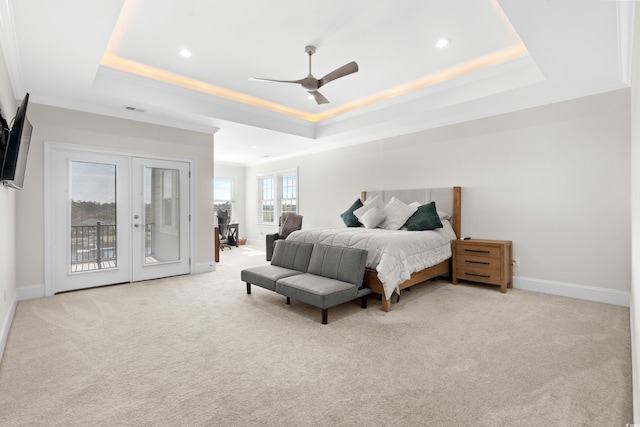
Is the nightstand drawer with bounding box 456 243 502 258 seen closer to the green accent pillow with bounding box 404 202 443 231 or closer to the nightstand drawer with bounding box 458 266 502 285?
the nightstand drawer with bounding box 458 266 502 285

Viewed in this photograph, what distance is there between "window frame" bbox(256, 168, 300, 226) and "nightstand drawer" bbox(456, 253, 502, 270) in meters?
4.45

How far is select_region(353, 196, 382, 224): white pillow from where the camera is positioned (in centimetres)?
570

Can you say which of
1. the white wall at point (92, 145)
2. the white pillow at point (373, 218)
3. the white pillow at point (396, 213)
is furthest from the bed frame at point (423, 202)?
the white wall at point (92, 145)

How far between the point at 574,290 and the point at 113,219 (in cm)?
653

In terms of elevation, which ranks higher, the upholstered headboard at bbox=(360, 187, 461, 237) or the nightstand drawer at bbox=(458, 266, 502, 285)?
the upholstered headboard at bbox=(360, 187, 461, 237)

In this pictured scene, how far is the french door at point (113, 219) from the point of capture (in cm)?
434

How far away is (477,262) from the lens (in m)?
4.51

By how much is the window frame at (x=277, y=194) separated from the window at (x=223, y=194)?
0.95m

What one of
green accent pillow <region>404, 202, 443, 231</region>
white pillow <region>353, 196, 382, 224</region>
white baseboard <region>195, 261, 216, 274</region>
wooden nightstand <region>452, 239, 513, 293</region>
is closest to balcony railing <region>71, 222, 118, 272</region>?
white baseboard <region>195, 261, 216, 274</region>

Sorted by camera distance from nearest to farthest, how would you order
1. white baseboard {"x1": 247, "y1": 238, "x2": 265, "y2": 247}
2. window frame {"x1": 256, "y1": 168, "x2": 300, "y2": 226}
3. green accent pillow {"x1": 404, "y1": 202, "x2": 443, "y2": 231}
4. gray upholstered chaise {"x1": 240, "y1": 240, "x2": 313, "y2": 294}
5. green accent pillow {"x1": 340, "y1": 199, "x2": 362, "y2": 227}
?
gray upholstered chaise {"x1": 240, "y1": 240, "x2": 313, "y2": 294} < green accent pillow {"x1": 404, "y1": 202, "x2": 443, "y2": 231} < green accent pillow {"x1": 340, "y1": 199, "x2": 362, "y2": 227} < window frame {"x1": 256, "y1": 168, "x2": 300, "y2": 226} < white baseboard {"x1": 247, "y1": 238, "x2": 265, "y2": 247}

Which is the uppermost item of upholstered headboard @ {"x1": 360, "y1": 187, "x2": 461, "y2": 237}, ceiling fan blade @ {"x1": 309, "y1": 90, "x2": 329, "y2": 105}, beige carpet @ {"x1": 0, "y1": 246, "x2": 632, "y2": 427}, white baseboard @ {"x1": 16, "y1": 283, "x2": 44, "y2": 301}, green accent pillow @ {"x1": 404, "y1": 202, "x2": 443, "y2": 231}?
ceiling fan blade @ {"x1": 309, "y1": 90, "x2": 329, "y2": 105}

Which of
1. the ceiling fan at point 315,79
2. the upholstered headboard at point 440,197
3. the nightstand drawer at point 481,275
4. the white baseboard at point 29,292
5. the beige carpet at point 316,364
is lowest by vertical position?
the beige carpet at point 316,364

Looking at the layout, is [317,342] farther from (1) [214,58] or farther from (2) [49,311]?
(1) [214,58]

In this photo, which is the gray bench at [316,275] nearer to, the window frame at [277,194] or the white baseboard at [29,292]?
the white baseboard at [29,292]
